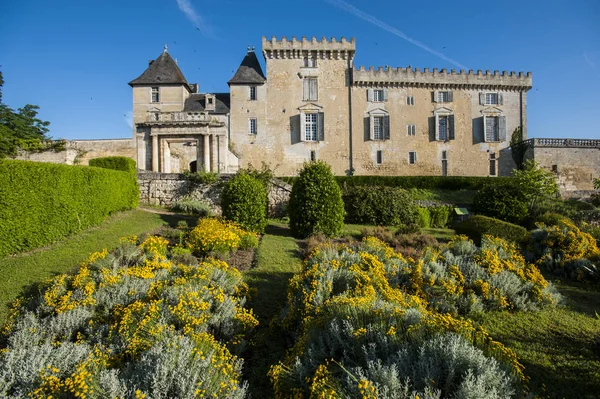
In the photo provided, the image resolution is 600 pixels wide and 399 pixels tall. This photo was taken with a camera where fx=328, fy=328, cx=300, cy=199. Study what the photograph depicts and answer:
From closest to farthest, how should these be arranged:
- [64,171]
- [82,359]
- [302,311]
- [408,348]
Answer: [408,348], [82,359], [302,311], [64,171]

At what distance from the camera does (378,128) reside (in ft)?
91.7

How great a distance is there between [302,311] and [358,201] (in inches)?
403

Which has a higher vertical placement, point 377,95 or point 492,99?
point 377,95

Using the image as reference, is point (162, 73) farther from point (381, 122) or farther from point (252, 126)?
point (381, 122)

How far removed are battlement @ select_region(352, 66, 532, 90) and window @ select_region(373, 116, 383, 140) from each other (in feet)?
9.72

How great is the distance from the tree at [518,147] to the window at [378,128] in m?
11.4

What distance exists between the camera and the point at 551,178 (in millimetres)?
16172

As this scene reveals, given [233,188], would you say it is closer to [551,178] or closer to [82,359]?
[82,359]

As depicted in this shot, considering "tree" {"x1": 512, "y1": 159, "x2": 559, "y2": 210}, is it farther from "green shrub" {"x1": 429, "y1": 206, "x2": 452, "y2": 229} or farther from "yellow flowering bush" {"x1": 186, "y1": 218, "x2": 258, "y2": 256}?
"yellow flowering bush" {"x1": 186, "y1": 218, "x2": 258, "y2": 256}

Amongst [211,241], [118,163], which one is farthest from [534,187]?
[118,163]

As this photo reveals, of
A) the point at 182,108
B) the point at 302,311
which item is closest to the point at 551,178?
the point at 302,311

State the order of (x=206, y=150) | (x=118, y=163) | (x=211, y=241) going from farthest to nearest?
(x=206, y=150) < (x=118, y=163) < (x=211, y=241)

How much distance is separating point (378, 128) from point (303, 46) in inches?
358

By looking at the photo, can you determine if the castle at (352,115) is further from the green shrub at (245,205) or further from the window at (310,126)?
the green shrub at (245,205)
